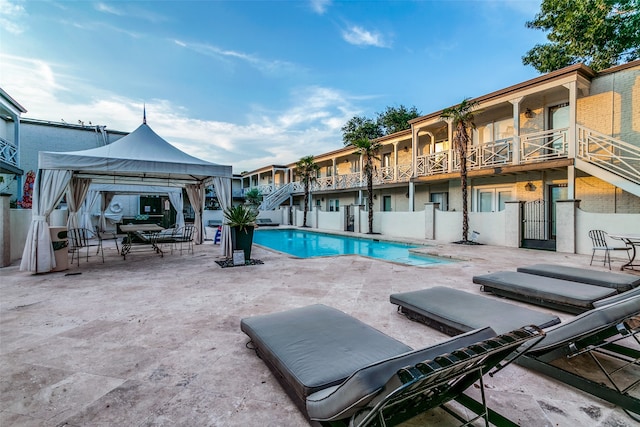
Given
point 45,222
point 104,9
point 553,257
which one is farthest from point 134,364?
point 104,9

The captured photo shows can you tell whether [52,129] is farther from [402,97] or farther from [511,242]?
[402,97]

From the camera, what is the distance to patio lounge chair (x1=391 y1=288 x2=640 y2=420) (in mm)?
1991

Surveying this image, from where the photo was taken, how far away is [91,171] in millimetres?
7156

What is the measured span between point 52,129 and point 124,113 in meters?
6.95

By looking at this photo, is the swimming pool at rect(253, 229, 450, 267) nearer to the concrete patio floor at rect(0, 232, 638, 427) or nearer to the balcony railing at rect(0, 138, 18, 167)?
the concrete patio floor at rect(0, 232, 638, 427)

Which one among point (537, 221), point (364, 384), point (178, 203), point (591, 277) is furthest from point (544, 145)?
point (178, 203)

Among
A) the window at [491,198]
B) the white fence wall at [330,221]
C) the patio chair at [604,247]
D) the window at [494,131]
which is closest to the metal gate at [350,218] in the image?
the white fence wall at [330,221]

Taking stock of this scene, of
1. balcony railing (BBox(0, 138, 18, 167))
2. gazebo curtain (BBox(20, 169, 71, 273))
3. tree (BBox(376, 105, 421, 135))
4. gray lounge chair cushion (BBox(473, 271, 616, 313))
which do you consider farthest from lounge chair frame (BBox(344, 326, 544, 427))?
tree (BBox(376, 105, 421, 135))

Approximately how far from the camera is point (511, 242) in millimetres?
10445

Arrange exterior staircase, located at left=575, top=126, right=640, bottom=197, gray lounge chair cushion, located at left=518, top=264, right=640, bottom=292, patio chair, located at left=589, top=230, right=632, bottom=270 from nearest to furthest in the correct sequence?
1. gray lounge chair cushion, located at left=518, top=264, right=640, bottom=292
2. patio chair, located at left=589, top=230, right=632, bottom=270
3. exterior staircase, located at left=575, top=126, right=640, bottom=197

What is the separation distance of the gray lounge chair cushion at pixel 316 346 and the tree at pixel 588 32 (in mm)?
18601

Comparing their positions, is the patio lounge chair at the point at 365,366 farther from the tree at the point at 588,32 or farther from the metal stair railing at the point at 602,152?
the tree at the point at 588,32

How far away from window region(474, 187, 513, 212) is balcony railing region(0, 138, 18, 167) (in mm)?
19207

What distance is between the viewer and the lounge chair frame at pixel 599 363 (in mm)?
1889
